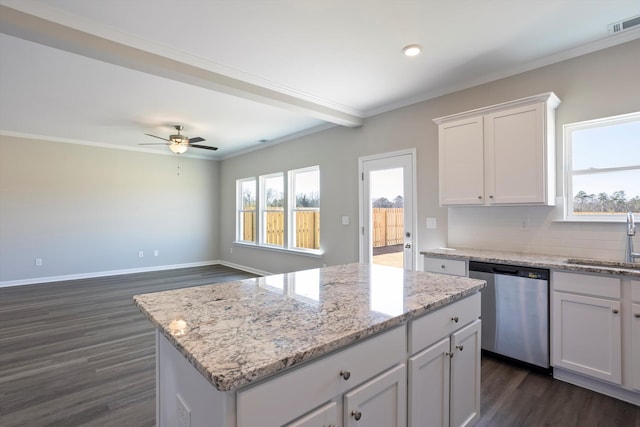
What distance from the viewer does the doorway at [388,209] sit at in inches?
157

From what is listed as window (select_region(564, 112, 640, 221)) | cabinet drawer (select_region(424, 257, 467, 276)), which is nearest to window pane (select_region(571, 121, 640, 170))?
window (select_region(564, 112, 640, 221))

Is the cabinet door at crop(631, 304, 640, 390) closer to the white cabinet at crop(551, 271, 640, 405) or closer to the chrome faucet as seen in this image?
the white cabinet at crop(551, 271, 640, 405)

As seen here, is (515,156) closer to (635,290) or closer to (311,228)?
(635,290)

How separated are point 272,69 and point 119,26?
130 centimetres

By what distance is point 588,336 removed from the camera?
2.28 metres

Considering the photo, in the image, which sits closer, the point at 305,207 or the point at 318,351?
the point at 318,351

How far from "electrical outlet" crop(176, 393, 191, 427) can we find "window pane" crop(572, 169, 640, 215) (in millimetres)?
3327

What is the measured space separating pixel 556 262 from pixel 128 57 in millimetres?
3826

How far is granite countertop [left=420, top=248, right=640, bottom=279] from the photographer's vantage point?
218 cm

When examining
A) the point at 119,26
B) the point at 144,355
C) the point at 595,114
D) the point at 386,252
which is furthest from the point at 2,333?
the point at 595,114

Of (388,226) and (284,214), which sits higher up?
(284,214)

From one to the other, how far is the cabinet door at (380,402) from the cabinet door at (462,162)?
2317 mm

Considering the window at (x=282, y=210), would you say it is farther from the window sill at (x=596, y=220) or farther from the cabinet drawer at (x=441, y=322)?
the cabinet drawer at (x=441, y=322)

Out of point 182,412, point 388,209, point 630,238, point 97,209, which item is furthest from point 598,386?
point 97,209
